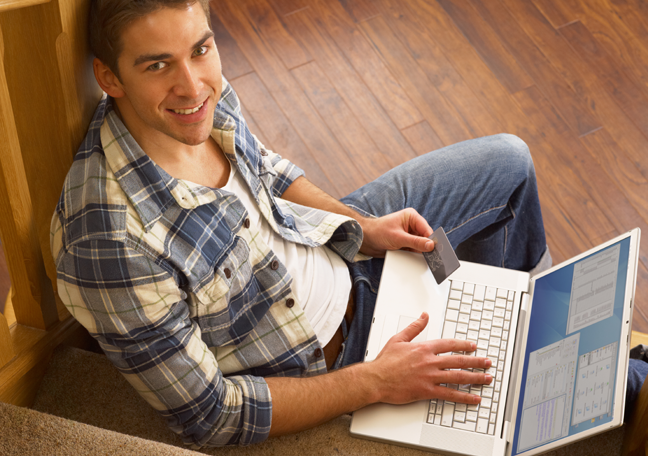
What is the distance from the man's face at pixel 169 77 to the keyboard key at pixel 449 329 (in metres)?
0.65

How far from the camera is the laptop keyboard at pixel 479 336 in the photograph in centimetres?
125

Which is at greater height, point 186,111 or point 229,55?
point 186,111

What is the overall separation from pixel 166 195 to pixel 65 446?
0.45 m

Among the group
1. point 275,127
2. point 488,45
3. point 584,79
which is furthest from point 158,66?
point 584,79

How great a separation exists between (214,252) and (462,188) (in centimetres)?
71

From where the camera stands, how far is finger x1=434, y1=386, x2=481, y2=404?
1.25 m

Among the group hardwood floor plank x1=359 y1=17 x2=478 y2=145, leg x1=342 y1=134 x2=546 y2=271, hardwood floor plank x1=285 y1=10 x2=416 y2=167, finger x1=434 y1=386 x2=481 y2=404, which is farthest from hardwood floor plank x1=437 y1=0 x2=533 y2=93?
finger x1=434 y1=386 x2=481 y2=404

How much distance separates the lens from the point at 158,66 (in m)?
1.17

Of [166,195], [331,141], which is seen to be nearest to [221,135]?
[166,195]

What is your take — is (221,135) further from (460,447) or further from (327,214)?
(460,447)

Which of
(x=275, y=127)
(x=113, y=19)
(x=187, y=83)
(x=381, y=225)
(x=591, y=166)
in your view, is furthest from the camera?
(x=275, y=127)

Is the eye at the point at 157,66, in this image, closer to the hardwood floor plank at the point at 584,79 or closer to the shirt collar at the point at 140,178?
the shirt collar at the point at 140,178

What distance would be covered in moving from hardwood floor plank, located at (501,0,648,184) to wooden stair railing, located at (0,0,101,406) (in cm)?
193

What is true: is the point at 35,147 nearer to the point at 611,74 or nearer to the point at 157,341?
the point at 157,341
